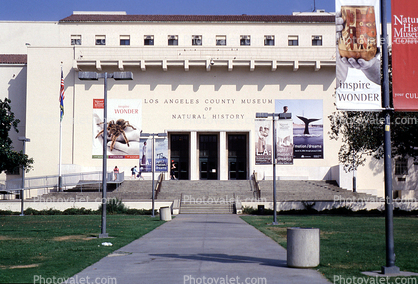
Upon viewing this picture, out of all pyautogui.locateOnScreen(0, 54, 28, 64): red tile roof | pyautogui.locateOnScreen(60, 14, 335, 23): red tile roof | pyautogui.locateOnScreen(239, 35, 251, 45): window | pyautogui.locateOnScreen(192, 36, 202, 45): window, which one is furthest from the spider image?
pyautogui.locateOnScreen(239, 35, 251, 45): window

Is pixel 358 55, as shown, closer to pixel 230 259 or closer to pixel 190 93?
pixel 230 259

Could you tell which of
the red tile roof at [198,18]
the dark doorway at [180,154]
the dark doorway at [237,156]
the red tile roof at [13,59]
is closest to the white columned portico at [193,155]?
the dark doorway at [180,154]

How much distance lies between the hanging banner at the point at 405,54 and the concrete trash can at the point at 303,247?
10.5 ft

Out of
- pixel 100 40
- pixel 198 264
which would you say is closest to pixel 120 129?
pixel 100 40

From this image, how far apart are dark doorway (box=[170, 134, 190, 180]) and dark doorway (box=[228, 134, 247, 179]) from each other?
4971mm

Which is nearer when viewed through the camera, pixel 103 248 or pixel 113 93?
pixel 103 248

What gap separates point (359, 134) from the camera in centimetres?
3012

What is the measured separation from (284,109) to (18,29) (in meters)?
34.6

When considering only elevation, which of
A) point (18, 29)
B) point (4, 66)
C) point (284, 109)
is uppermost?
point (18, 29)

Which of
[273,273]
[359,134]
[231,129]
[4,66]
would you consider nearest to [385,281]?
[273,273]

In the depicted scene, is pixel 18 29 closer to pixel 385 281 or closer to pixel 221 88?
pixel 221 88

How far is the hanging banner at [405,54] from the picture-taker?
10.2 metres

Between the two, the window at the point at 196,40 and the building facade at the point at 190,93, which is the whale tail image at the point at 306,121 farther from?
the window at the point at 196,40

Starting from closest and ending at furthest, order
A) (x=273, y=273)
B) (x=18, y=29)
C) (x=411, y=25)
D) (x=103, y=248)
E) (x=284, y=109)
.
Answer: (x=273, y=273) → (x=411, y=25) → (x=103, y=248) → (x=284, y=109) → (x=18, y=29)
